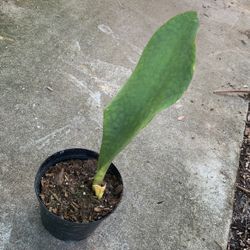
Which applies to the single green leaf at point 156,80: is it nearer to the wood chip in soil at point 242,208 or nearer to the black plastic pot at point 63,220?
the black plastic pot at point 63,220

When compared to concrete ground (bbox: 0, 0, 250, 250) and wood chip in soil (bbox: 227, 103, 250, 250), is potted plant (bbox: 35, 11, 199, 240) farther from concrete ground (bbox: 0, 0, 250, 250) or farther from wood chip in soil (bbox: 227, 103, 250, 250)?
wood chip in soil (bbox: 227, 103, 250, 250)

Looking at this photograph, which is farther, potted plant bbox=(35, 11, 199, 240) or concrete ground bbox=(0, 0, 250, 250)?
concrete ground bbox=(0, 0, 250, 250)

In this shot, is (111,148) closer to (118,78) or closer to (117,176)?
(117,176)

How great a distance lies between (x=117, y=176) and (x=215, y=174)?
61cm

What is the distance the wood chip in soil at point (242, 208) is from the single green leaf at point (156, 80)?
820 mm

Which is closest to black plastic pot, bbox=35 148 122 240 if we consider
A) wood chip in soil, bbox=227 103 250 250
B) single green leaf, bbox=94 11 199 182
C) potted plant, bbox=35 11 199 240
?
potted plant, bbox=35 11 199 240

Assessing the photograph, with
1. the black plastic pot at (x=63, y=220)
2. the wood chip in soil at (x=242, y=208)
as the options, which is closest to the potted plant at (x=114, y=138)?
the black plastic pot at (x=63, y=220)

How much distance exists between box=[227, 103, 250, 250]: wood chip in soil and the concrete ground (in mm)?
51

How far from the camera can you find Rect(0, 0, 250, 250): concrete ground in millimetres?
1769

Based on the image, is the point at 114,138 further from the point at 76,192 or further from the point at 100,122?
the point at 100,122

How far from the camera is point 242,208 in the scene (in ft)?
6.56

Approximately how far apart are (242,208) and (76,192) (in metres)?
0.83

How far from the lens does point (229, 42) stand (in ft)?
9.49

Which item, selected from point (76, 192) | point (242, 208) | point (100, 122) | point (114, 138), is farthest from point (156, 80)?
point (242, 208)
